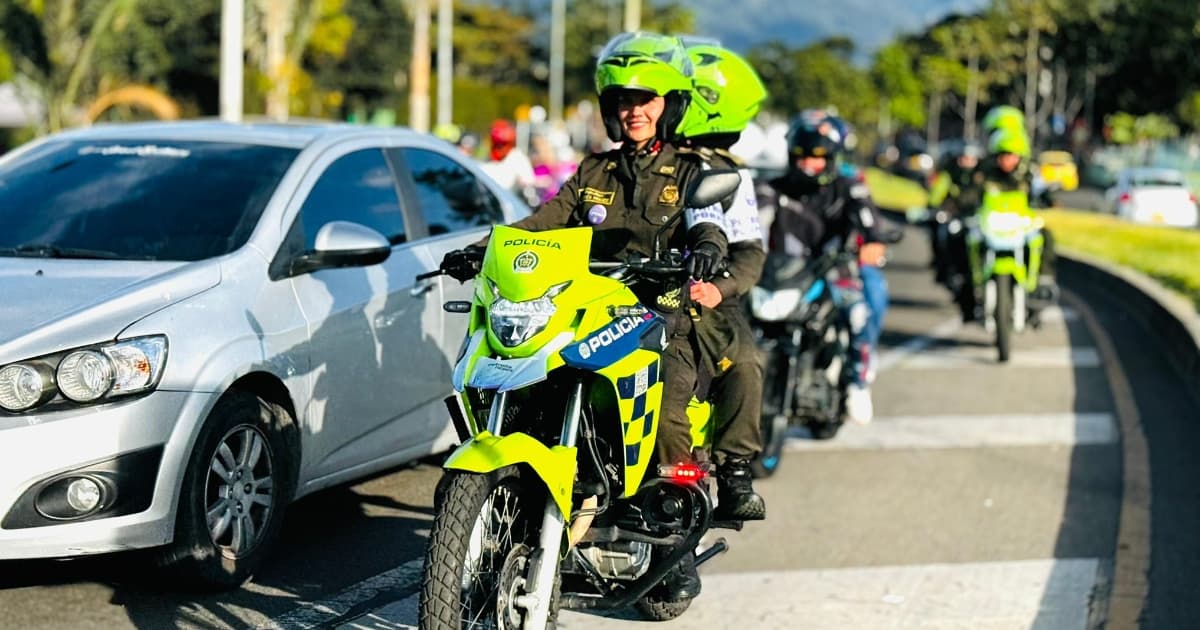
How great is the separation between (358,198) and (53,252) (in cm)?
135

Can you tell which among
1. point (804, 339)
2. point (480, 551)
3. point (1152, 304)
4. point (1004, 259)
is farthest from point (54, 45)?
point (480, 551)

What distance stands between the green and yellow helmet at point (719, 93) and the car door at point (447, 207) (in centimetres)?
112

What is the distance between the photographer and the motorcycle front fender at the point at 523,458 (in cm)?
461

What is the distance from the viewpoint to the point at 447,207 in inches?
318

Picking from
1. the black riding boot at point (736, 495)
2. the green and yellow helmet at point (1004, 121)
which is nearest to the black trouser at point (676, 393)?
the black riding boot at point (736, 495)

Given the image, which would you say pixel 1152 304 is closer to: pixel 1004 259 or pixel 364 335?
pixel 1004 259

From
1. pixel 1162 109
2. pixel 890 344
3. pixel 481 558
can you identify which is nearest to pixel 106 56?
pixel 1162 109

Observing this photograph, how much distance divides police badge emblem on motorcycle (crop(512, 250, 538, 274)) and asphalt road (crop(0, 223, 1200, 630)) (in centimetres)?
158

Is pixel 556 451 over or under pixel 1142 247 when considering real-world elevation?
over

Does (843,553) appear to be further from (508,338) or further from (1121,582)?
(508,338)

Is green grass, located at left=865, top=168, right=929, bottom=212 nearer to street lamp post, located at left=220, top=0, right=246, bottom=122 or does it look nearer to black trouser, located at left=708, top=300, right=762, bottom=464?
street lamp post, located at left=220, top=0, right=246, bottom=122

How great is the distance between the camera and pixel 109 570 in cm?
632

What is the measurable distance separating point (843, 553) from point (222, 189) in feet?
9.67

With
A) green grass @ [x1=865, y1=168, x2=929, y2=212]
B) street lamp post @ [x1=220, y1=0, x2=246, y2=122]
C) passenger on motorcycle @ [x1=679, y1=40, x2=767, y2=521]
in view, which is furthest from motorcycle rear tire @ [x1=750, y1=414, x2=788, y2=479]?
green grass @ [x1=865, y1=168, x2=929, y2=212]
